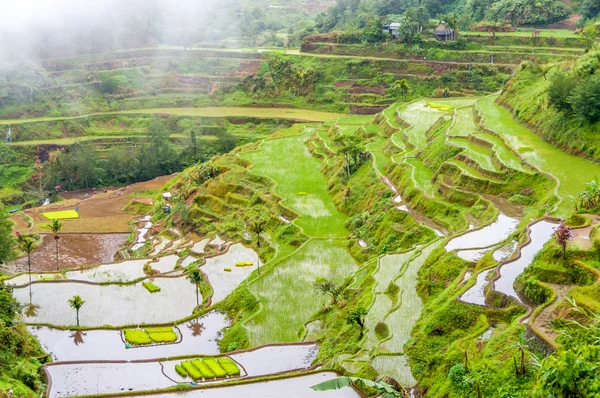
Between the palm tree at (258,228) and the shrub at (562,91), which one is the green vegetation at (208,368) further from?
the shrub at (562,91)

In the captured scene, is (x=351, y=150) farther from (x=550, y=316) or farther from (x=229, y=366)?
(x=550, y=316)

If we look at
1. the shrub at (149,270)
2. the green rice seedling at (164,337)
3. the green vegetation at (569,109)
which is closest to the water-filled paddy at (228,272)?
the shrub at (149,270)

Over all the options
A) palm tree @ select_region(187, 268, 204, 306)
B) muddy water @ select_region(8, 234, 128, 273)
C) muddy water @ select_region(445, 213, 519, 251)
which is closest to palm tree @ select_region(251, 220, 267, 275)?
palm tree @ select_region(187, 268, 204, 306)

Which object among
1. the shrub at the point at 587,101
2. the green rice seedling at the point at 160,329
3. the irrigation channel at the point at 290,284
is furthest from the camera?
the shrub at the point at 587,101

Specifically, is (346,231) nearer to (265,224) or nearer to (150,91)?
(265,224)

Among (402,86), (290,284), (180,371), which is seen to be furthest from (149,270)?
(402,86)

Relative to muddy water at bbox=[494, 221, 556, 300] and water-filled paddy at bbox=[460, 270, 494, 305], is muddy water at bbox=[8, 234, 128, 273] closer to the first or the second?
water-filled paddy at bbox=[460, 270, 494, 305]
